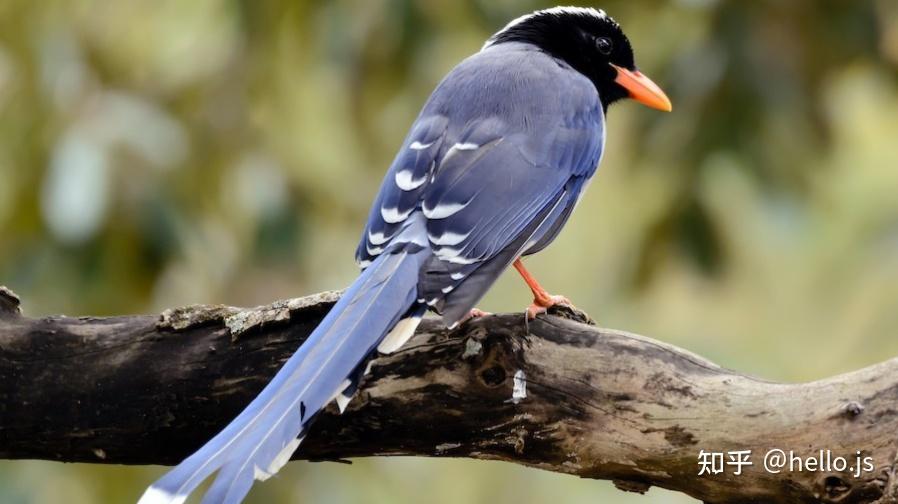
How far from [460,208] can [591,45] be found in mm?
1340

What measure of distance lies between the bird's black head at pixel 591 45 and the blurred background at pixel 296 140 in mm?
1241

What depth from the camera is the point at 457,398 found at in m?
3.00

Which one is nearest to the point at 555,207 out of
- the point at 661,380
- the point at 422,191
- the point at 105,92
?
the point at 422,191

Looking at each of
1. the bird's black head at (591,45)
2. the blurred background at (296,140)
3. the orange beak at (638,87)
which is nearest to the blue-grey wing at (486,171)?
the bird's black head at (591,45)

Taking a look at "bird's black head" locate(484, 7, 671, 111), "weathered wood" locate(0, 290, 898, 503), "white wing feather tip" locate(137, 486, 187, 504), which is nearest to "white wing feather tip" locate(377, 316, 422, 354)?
"weathered wood" locate(0, 290, 898, 503)

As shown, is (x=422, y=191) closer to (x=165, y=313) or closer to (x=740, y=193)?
(x=165, y=313)

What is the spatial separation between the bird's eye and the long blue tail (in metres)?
1.65

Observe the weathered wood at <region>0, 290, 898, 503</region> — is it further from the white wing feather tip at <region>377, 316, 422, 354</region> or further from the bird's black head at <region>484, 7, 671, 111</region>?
the bird's black head at <region>484, 7, 671, 111</region>

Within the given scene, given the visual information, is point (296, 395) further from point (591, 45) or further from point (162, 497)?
point (591, 45)

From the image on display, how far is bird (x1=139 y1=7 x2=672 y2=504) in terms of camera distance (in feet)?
8.55

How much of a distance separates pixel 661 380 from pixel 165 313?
1250mm

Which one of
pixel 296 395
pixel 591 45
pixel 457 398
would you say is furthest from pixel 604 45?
pixel 296 395

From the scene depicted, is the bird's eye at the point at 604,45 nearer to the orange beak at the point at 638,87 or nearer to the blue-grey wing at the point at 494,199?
the orange beak at the point at 638,87

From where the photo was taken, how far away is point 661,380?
2.95 metres
